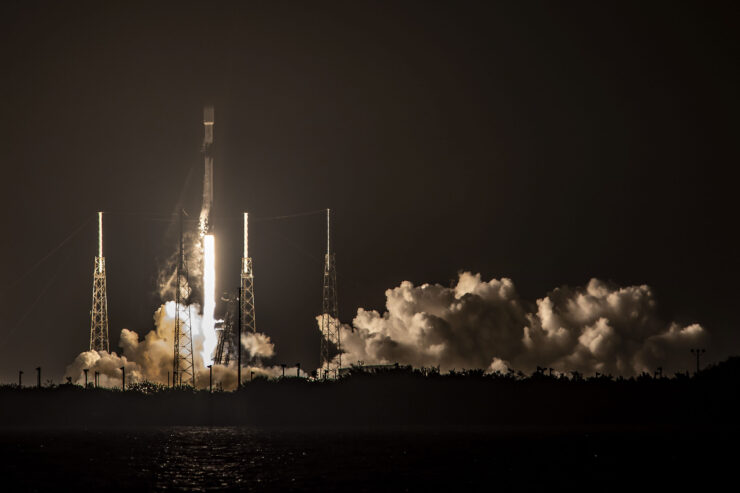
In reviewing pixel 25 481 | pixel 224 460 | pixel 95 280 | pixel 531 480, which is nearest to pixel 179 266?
pixel 95 280

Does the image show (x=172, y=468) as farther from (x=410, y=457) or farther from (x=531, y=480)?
(x=531, y=480)

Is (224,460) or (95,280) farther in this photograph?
(95,280)

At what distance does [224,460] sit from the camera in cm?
14338

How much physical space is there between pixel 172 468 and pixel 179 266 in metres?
53.0

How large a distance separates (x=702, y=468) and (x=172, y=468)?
187 ft

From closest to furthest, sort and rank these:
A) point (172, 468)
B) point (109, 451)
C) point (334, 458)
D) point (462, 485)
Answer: point (462, 485), point (172, 468), point (334, 458), point (109, 451)

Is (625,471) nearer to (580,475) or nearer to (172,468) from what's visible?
(580,475)

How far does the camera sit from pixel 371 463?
5246 inches

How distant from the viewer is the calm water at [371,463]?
11125 cm

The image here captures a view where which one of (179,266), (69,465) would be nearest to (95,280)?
(179,266)

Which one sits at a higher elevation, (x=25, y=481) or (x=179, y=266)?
(x=179, y=266)

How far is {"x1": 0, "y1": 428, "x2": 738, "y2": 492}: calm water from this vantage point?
111250 mm

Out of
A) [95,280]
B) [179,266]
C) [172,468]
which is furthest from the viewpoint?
[95,280]

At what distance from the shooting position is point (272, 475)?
11969 cm
